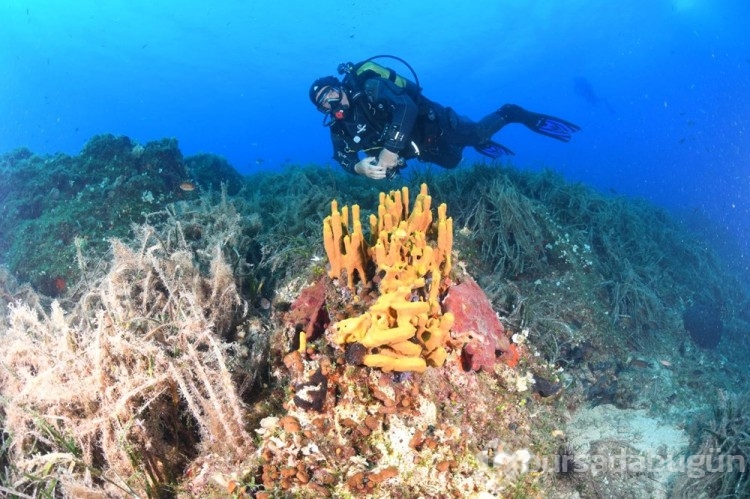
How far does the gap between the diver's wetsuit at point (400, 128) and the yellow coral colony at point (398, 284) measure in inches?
146

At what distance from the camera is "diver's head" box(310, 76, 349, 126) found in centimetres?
661

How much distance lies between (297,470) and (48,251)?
20.5 ft

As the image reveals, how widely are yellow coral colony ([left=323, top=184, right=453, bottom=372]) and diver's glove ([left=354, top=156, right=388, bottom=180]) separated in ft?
10.4

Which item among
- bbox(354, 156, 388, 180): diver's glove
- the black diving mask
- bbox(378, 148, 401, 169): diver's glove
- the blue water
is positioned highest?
the blue water

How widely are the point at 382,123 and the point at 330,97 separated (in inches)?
39.1

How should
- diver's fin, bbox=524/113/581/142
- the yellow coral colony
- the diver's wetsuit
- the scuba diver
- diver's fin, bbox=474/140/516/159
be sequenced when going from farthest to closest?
diver's fin, bbox=524/113/581/142, diver's fin, bbox=474/140/516/159, the diver's wetsuit, the scuba diver, the yellow coral colony

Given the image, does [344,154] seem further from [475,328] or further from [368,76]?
[475,328]

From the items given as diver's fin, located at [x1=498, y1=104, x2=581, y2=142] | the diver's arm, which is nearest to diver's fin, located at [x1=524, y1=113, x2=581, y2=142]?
diver's fin, located at [x1=498, y1=104, x2=581, y2=142]

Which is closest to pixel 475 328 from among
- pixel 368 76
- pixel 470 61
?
pixel 368 76

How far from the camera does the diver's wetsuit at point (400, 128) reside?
6391mm

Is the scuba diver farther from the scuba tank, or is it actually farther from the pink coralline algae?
the pink coralline algae

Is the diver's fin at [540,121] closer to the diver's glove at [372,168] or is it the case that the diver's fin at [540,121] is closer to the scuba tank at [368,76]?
the scuba tank at [368,76]

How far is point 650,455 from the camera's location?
363 cm

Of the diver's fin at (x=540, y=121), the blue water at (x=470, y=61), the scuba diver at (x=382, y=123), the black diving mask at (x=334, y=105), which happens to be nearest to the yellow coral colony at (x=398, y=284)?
the scuba diver at (x=382, y=123)
